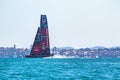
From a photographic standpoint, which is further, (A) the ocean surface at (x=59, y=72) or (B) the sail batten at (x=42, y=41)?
(B) the sail batten at (x=42, y=41)

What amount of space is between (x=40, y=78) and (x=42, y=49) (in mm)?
125078

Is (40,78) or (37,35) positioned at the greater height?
(37,35)

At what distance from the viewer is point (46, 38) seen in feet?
588

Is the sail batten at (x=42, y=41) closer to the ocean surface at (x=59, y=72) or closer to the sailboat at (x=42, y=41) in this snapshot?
the sailboat at (x=42, y=41)

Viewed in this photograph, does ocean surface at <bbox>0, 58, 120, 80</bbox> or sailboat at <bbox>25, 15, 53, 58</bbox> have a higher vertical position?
sailboat at <bbox>25, 15, 53, 58</bbox>

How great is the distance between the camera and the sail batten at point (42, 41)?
180 meters

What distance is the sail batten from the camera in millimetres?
180000

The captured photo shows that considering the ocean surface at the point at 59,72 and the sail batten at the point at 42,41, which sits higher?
the sail batten at the point at 42,41

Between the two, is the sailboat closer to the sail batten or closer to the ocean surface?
the sail batten

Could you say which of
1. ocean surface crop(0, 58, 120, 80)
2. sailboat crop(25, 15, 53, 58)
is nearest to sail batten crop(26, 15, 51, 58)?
sailboat crop(25, 15, 53, 58)

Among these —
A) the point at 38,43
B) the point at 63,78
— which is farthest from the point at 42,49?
the point at 63,78

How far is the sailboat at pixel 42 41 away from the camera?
18000cm

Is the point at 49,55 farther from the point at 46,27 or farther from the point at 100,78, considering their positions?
the point at 100,78

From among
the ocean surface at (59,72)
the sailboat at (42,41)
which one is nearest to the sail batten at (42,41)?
the sailboat at (42,41)
